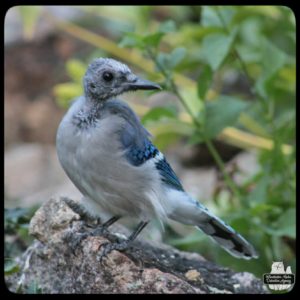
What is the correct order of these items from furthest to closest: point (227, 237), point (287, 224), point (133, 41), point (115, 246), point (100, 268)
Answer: point (287, 224) < point (133, 41) < point (227, 237) < point (115, 246) < point (100, 268)

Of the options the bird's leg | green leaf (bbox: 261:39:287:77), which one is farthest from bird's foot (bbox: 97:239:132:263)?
green leaf (bbox: 261:39:287:77)

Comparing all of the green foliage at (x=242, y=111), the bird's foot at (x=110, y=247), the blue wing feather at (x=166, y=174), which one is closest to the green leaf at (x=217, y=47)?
the green foliage at (x=242, y=111)

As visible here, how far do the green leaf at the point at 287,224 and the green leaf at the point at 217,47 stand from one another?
1.12 metres

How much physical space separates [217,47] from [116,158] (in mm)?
1246

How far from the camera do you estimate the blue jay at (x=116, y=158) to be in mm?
4574

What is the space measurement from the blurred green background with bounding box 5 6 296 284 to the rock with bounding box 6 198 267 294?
0.65ft

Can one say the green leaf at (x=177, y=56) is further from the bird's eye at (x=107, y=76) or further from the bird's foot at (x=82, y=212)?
the bird's foot at (x=82, y=212)

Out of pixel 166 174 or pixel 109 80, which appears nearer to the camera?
pixel 109 80

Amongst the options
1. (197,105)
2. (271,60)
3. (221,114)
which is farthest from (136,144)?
(271,60)

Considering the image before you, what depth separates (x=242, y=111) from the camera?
5500mm

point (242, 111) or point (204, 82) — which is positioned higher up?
point (204, 82)

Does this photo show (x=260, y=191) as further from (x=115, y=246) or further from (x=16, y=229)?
(x=16, y=229)

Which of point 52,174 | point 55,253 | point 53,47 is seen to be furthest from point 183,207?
point 53,47

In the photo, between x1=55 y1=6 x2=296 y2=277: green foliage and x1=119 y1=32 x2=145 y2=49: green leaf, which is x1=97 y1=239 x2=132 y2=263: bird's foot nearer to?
x1=55 y1=6 x2=296 y2=277: green foliage
